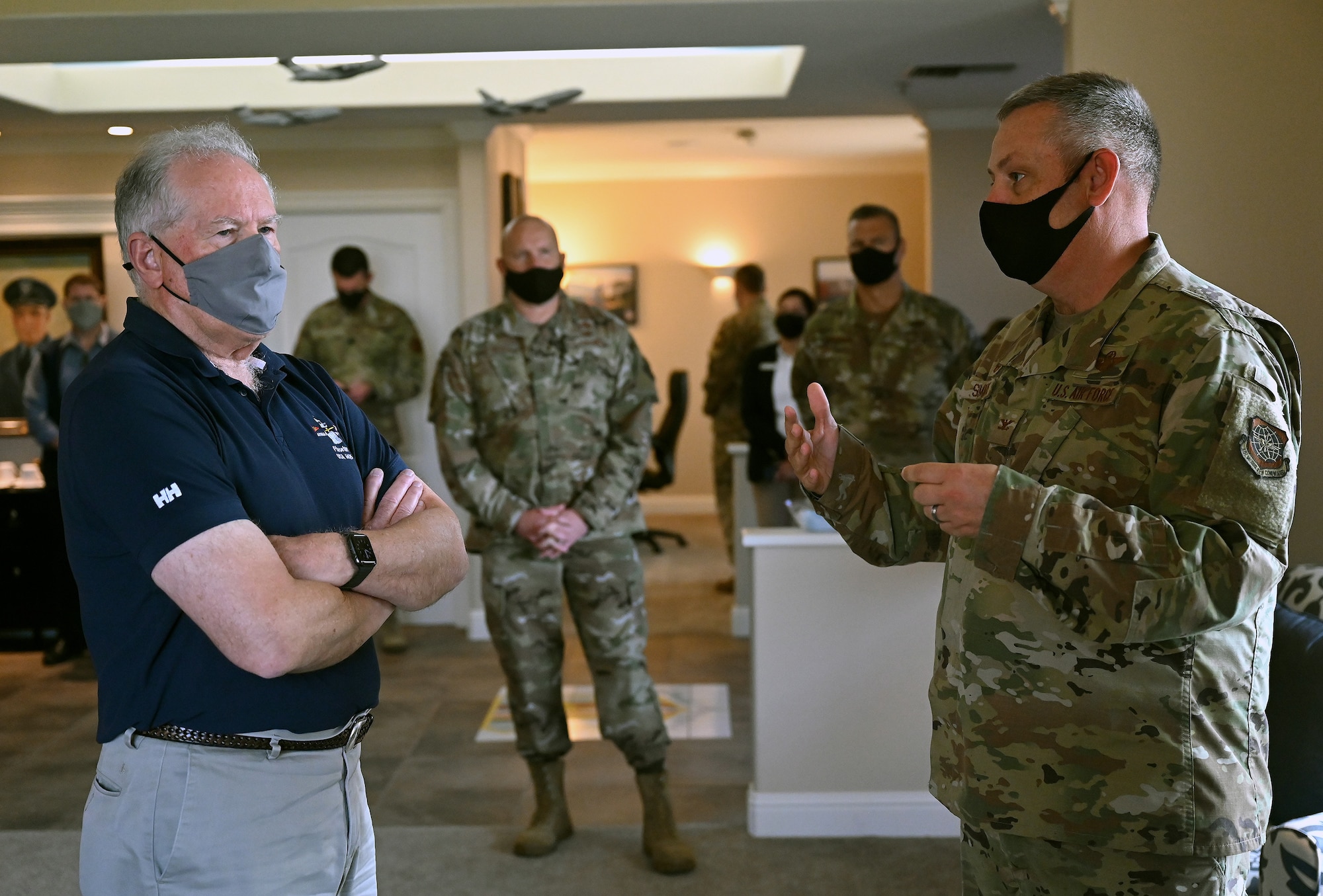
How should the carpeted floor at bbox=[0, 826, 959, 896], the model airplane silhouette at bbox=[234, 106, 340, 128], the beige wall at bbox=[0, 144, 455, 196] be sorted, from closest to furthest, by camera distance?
the carpeted floor at bbox=[0, 826, 959, 896] < the model airplane silhouette at bbox=[234, 106, 340, 128] < the beige wall at bbox=[0, 144, 455, 196]

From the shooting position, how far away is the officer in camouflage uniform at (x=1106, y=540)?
1.24m

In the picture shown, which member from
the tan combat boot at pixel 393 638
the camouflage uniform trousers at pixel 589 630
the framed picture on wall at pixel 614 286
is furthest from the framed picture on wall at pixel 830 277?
the camouflage uniform trousers at pixel 589 630

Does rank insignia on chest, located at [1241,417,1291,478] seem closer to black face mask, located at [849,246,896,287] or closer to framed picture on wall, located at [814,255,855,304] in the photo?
black face mask, located at [849,246,896,287]

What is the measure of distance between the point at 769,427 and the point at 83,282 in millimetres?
3066

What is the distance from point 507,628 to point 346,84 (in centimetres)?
288

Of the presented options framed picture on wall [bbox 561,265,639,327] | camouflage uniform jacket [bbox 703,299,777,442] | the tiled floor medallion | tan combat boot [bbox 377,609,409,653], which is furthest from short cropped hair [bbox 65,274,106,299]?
framed picture on wall [bbox 561,265,639,327]

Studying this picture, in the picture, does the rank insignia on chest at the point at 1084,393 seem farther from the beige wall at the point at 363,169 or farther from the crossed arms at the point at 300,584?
the beige wall at the point at 363,169

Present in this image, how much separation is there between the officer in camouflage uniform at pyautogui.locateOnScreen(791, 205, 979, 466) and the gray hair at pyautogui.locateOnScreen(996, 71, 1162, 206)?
2047 millimetres

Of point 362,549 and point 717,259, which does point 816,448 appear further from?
point 717,259

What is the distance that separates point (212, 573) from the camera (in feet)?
3.95

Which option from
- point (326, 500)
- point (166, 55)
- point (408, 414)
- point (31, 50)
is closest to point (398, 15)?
point (166, 55)

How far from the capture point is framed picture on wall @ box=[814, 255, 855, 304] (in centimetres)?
922

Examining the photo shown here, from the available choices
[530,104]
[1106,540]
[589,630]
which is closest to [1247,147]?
[1106,540]

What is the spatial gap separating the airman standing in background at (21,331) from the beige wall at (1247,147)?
105 inches
